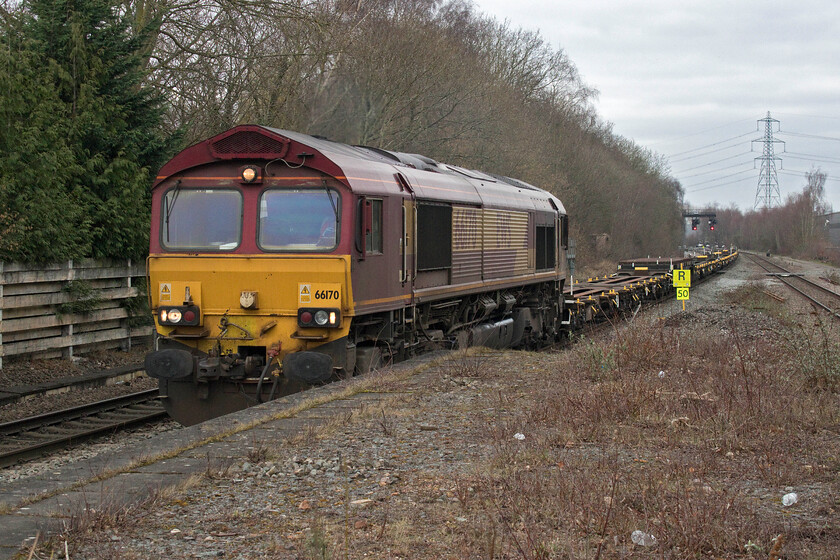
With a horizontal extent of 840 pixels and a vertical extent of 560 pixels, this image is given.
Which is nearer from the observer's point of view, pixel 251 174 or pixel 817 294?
pixel 251 174

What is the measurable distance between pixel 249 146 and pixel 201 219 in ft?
3.30

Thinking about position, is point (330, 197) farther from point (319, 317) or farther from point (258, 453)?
point (258, 453)

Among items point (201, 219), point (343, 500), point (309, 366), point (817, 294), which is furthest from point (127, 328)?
point (817, 294)

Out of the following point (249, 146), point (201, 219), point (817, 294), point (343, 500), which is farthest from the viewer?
point (817, 294)

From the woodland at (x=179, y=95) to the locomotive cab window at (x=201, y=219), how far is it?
13.0 ft

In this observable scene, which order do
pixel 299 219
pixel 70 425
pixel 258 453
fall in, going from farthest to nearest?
pixel 70 425 < pixel 299 219 < pixel 258 453

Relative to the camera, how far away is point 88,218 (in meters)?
14.7

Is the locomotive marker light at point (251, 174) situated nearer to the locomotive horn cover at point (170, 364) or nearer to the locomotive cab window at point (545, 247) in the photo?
the locomotive horn cover at point (170, 364)

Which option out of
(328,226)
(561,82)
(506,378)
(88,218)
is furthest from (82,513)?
(561,82)

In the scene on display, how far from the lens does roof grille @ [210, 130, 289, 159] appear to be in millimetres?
9922

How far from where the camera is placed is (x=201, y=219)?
10.2 meters

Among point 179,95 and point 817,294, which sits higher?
point 179,95

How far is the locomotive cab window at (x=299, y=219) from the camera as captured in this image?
9766mm

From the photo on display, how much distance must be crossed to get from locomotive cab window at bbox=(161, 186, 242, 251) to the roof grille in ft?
1.44
